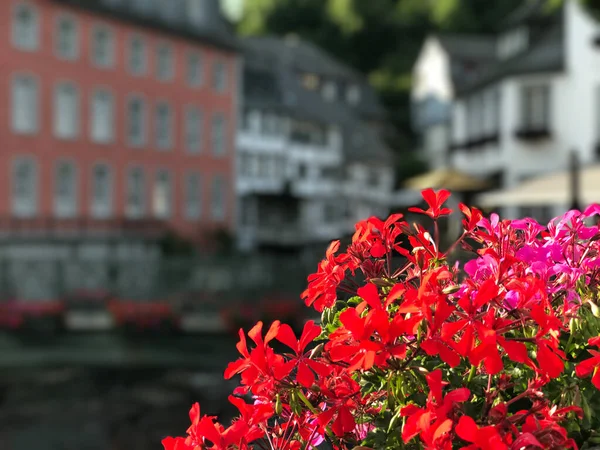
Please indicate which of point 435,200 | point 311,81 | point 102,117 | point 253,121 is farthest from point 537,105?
point 311,81

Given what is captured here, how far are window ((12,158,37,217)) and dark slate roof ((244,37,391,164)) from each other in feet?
41.9

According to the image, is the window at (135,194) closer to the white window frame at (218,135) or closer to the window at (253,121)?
the white window frame at (218,135)

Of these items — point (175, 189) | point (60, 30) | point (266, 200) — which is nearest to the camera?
point (60, 30)

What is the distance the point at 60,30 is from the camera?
3288 centimetres

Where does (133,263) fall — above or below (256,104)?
below

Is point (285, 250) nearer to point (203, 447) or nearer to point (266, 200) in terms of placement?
point (266, 200)

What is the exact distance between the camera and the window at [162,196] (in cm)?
3706

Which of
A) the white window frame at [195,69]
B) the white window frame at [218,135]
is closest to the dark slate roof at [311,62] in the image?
the white window frame at [218,135]

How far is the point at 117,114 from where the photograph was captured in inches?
1383

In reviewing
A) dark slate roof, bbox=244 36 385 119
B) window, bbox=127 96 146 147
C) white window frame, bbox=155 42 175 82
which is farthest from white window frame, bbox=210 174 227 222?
dark slate roof, bbox=244 36 385 119

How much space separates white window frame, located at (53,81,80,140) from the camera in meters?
32.9

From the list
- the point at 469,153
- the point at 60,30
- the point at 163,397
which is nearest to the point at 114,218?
the point at 60,30

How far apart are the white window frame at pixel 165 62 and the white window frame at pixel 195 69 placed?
2.86 ft

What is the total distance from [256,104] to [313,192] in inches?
242
